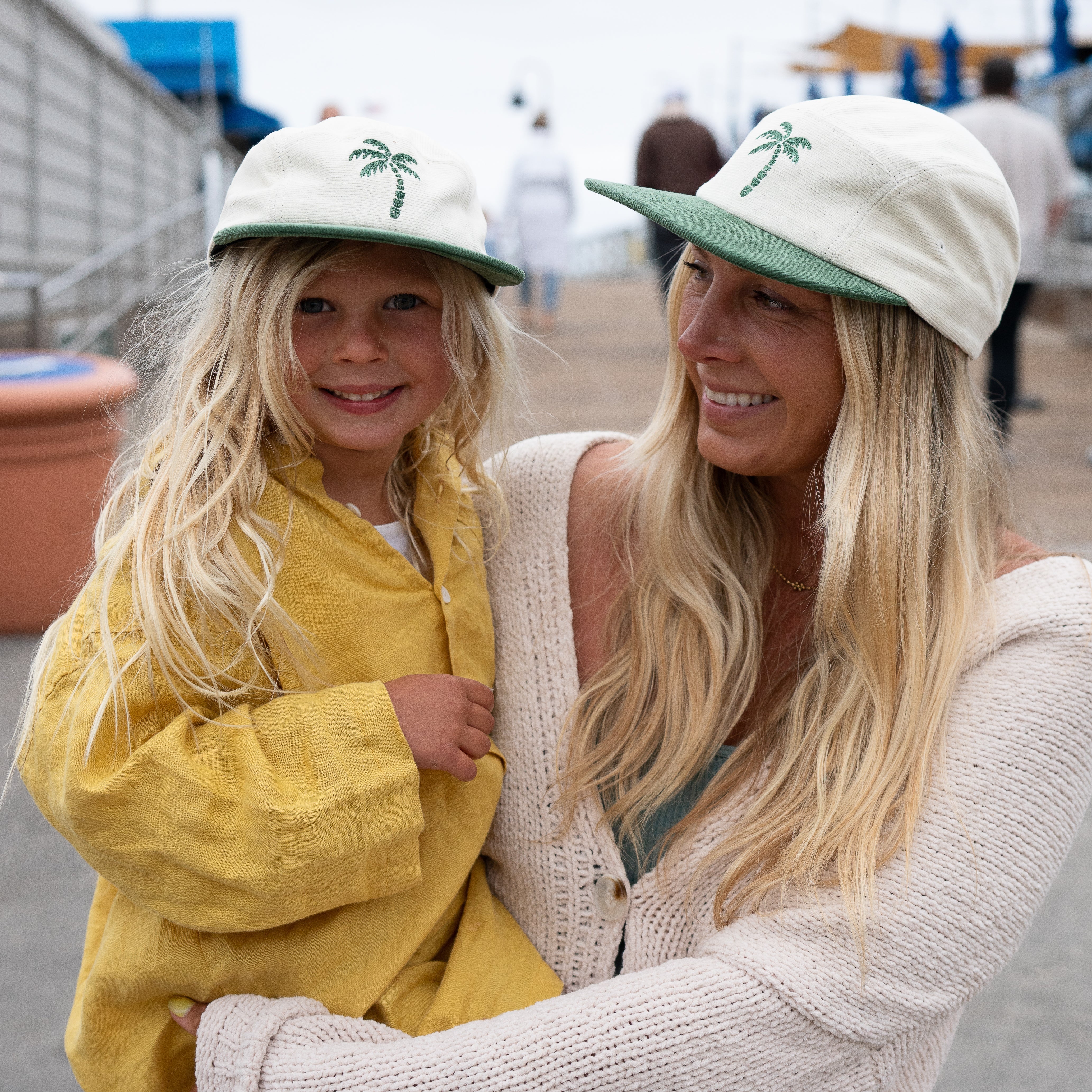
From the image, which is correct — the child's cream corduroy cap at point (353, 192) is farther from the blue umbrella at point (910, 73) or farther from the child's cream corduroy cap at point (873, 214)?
the blue umbrella at point (910, 73)

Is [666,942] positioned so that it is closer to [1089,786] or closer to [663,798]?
[663,798]

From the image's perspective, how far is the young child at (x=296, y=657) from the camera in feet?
4.48

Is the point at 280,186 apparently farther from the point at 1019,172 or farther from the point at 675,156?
the point at 675,156

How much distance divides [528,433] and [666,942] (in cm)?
126

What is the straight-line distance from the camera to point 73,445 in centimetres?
433

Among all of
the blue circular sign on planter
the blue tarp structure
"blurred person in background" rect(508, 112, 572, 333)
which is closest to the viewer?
the blue circular sign on planter

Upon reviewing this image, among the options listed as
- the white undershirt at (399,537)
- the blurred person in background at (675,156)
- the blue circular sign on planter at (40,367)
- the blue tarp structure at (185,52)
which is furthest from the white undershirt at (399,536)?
the blue tarp structure at (185,52)

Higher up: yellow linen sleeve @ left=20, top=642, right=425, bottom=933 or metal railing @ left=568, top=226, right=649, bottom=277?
metal railing @ left=568, top=226, right=649, bottom=277

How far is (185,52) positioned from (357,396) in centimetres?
1674

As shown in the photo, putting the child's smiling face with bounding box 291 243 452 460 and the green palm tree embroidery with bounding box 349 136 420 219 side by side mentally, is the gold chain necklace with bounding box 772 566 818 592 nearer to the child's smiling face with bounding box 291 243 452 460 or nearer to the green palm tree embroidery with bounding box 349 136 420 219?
the child's smiling face with bounding box 291 243 452 460

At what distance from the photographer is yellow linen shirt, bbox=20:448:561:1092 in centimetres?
135

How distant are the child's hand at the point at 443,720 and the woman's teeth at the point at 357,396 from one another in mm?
414

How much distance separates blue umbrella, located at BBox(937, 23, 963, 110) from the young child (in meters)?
14.0

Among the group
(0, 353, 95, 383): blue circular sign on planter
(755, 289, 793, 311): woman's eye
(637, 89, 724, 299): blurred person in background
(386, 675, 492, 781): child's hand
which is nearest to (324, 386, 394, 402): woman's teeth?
(386, 675, 492, 781): child's hand
